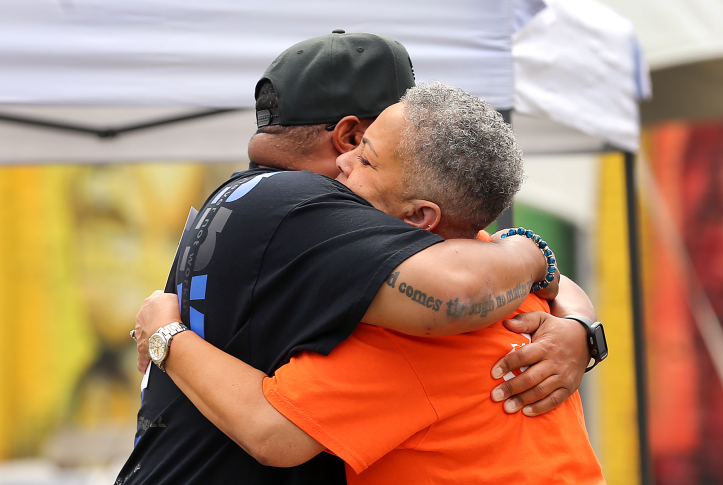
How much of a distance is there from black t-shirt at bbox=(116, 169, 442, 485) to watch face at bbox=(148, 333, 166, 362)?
0.07 meters

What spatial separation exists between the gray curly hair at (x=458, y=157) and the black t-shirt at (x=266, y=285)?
106 mm

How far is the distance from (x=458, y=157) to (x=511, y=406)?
1.47 feet

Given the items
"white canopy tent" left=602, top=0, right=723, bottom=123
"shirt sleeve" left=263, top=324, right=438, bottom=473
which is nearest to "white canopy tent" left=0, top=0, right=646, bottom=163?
"shirt sleeve" left=263, top=324, right=438, bottom=473

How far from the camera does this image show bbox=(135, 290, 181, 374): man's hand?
48.9 inches

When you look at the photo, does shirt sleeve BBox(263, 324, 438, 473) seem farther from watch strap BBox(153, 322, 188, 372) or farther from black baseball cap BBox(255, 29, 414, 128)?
black baseball cap BBox(255, 29, 414, 128)

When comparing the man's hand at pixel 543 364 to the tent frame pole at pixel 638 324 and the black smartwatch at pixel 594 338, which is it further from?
the tent frame pole at pixel 638 324

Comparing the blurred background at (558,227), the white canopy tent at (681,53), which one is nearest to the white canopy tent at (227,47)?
the blurred background at (558,227)

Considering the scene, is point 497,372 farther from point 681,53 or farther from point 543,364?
point 681,53

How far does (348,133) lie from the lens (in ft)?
4.63

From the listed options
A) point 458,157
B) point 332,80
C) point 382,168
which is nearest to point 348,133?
point 332,80

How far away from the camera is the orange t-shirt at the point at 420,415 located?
1.06m

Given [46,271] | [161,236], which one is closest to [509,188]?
[161,236]

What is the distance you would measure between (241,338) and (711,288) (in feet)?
16.7

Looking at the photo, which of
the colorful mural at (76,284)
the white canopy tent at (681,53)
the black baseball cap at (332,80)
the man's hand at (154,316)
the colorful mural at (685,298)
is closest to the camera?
the man's hand at (154,316)
